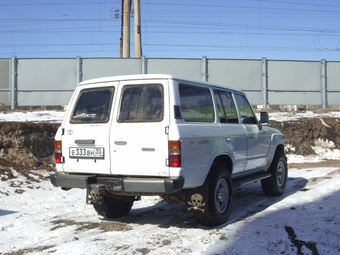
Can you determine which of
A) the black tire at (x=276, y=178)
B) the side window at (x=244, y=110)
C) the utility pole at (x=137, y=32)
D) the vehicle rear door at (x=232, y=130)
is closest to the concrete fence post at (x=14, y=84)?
the utility pole at (x=137, y=32)

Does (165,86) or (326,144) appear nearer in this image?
(165,86)

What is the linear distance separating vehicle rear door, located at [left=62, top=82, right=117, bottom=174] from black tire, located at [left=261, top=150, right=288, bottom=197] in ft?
11.4

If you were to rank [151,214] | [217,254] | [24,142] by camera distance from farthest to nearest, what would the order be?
[24,142]
[151,214]
[217,254]

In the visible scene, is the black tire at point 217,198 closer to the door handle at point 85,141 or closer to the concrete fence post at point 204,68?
the door handle at point 85,141

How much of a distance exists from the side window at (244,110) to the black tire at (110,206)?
231 centimetres

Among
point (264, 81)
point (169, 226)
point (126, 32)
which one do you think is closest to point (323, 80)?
point (264, 81)

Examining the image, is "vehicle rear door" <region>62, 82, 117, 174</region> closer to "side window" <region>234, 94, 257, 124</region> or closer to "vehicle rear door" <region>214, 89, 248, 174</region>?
"vehicle rear door" <region>214, 89, 248, 174</region>

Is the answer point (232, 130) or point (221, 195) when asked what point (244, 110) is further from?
point (221, 195)

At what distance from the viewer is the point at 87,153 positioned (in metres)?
5.29

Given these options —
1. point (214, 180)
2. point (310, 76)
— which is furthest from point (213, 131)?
point (310, 76)

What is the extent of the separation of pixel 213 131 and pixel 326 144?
10.4 m

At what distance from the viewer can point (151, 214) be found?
6512 mm

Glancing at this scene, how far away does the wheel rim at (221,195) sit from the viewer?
5.52 metres

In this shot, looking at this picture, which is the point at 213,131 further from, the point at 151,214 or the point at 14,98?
the point at 14,98
